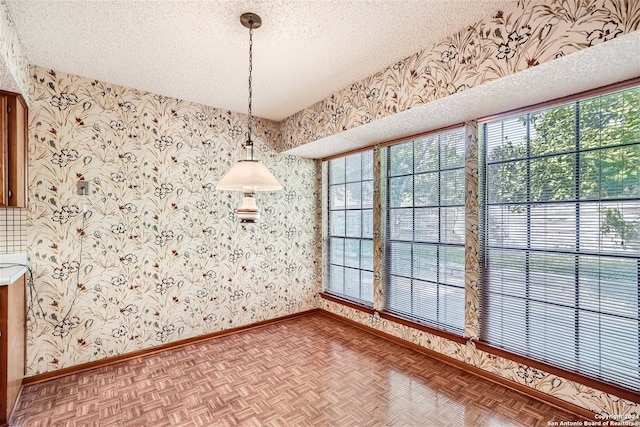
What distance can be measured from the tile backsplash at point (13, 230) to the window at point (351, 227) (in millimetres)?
3386

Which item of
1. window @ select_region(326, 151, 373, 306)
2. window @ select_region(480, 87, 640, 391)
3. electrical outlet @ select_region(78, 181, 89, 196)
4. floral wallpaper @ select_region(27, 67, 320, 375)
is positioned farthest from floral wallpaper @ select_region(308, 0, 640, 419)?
electrical outlet @ select_region(78, 181, 89, 196)

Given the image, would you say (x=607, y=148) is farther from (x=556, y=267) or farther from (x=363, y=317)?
(x=363, y=317)

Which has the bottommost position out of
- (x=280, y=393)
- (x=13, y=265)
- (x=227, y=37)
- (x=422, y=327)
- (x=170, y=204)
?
(x=280, y=393)

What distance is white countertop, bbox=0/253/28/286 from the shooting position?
2.20 meters

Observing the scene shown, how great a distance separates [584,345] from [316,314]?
310 cm

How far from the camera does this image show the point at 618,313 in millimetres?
2059

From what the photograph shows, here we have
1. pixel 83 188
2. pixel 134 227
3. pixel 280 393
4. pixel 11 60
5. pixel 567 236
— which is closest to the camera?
pixel 11 60

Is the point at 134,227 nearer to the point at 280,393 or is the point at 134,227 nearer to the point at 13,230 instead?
the point at 13,230

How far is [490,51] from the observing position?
204 centimetres

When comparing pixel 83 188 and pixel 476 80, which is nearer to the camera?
pixel 476 80

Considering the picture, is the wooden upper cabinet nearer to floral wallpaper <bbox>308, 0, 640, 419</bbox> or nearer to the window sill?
floral wallpaper <bbox>308, 0, 640, 419</bbox>

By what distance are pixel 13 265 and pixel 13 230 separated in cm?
30

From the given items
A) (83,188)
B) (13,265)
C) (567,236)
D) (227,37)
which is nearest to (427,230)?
(567,236)

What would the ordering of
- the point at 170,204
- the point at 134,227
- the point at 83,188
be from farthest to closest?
the point at 170,204
the point at 134,227
the point at 83,188
